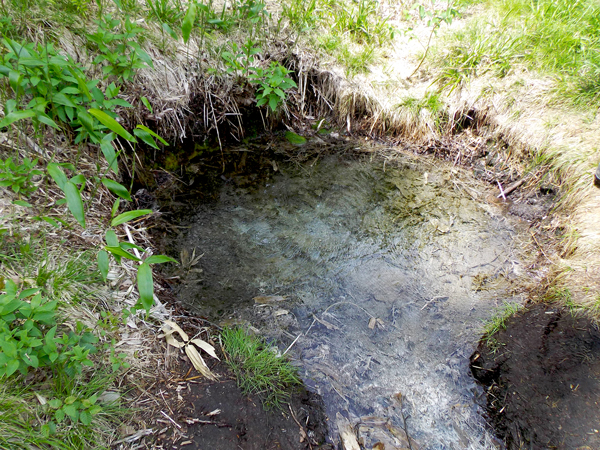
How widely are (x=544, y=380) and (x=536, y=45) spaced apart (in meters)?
3.41

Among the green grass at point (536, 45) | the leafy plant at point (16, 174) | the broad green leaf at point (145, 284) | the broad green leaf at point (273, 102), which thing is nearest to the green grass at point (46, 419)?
the broad green leaf at point (145, 284)

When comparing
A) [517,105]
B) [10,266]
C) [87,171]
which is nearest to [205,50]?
[87,171]

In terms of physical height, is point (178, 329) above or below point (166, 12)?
below

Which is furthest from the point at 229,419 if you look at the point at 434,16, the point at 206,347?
the point at 434,16

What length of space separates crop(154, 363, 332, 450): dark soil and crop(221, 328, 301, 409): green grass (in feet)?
0.14

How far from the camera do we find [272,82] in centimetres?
334

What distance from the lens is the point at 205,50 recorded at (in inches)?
134

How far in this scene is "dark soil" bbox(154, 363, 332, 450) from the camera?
5.67 ft

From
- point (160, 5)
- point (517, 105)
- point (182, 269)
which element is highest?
point (160, 5)

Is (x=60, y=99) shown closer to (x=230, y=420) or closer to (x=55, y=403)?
(x=55, y=403)

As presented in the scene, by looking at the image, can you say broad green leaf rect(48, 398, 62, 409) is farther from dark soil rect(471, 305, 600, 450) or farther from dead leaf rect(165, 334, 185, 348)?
dark soil rect(471, 305, 600, 450)

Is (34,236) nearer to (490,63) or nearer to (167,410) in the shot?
(167,410)

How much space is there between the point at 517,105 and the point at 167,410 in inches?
156

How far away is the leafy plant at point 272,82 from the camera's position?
3.34 meters
